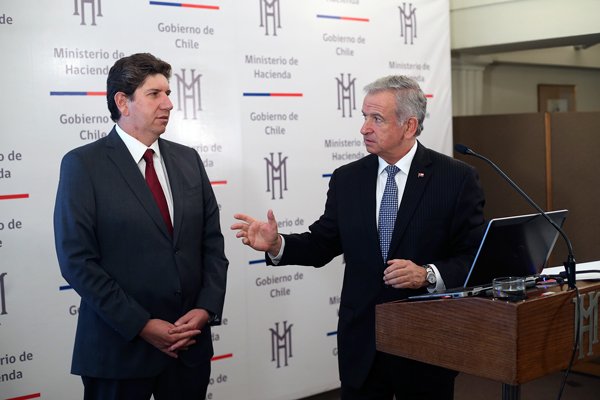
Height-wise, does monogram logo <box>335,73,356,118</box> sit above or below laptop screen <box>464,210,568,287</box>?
above

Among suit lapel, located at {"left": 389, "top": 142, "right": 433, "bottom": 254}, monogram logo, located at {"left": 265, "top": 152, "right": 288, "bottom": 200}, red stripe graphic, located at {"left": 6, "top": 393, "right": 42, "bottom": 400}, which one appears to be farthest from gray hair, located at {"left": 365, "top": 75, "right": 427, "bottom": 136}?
red stripe graphic, located at {"left": 6, "top": 393, "right": 42, "bottom": 400}

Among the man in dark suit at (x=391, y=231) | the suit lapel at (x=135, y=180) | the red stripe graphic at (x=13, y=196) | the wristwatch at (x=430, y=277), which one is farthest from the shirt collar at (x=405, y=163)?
the red stripe graphic at (x=13, y=196)

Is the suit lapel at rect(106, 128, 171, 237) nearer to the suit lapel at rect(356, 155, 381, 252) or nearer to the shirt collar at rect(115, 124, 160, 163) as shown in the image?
Result: the shirt collar at rect(115, 124, 160, 163)

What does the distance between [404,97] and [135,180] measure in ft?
3.50

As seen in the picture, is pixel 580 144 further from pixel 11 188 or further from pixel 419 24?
pixel 11 188

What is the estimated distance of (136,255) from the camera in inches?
96.7

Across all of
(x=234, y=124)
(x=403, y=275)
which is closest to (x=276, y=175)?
(x=234, y=124)

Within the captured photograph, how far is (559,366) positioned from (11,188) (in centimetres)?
244

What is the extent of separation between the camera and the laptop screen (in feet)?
6.65

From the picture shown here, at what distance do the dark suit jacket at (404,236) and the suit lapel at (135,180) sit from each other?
520 millimetres

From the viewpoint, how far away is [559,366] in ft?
6.43

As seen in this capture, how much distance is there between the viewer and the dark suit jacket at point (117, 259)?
7.80 ft

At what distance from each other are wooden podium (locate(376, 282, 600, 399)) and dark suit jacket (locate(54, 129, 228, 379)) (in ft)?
2.64

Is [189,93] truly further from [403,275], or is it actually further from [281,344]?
[403,275]
